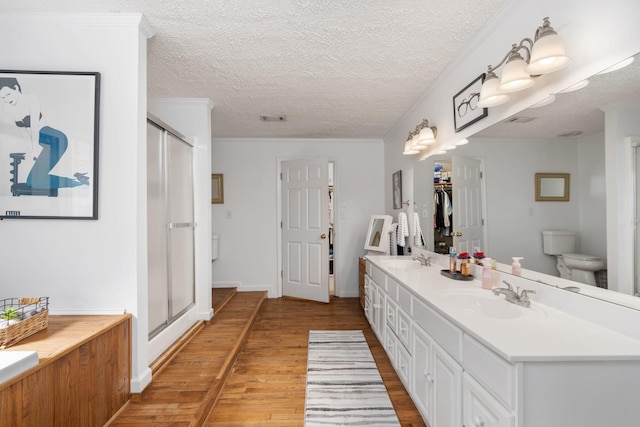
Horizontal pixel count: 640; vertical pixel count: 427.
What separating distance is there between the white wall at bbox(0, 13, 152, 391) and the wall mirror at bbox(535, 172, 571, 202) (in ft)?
7.18

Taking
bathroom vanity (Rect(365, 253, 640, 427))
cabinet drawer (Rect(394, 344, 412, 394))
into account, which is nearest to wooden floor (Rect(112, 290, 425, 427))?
cabinet drawer (Rect(394, 344, 412, 394))

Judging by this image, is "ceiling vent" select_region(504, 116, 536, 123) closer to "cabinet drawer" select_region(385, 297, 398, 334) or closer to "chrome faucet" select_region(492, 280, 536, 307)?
"chrome faucet" select_region(492, 280, 536, 307)

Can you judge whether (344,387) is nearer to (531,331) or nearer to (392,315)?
(392,315)

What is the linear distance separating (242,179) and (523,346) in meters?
3.97

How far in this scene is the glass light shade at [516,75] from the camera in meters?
1.41

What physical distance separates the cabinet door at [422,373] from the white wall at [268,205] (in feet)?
8.76

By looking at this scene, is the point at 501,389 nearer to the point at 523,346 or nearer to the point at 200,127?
the point at 523,346

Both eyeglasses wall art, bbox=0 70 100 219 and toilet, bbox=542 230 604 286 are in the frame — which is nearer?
toilet, bbox=542 230 604 286

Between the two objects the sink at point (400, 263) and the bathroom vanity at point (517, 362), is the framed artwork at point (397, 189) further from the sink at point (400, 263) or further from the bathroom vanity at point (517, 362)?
the bathroom vanity at point (517, 362)

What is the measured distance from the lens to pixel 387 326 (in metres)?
2.43

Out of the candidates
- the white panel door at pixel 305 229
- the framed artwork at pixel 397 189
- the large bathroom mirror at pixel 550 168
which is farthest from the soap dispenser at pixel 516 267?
the white panel door at pixel 305 229

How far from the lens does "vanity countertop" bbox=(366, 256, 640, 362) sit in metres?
0.96

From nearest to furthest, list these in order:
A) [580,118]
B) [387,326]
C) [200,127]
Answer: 1. [580,118]
2. [387,326]
3. [200,127]

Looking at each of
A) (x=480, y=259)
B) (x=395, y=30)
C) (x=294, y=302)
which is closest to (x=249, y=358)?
(x=294, y=302)
